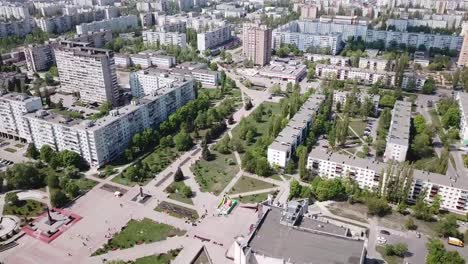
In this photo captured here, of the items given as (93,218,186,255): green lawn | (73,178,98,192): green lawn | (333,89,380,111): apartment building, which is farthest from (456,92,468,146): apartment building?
(73,178,98,192): green lawn

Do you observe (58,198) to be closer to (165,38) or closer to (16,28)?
(165,38)

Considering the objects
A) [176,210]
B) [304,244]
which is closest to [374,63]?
[176,210]

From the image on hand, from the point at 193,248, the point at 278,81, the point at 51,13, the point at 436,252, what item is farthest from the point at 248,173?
the point at 51,13

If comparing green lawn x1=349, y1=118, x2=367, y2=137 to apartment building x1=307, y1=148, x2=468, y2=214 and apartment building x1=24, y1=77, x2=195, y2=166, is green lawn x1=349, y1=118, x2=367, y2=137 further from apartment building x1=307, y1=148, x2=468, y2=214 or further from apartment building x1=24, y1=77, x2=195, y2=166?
apartment building x1=24, y1=77, x2=195, y2=166

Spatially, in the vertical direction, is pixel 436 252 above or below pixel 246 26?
below

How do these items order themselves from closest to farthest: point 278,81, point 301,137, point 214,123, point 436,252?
1. point 436,252
2. point 301,137
3. point 214,123
4. point 278,81

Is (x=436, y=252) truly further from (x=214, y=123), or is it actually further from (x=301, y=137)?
(x=214, y=123)
